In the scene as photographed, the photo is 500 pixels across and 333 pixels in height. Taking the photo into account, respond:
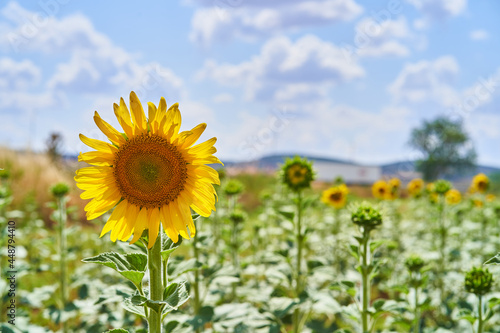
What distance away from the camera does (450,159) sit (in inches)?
1922

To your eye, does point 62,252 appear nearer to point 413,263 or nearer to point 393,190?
point 413,263

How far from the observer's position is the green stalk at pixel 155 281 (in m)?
1.74

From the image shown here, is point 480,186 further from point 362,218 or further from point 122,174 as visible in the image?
point 122,174

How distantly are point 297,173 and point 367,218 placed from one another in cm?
106

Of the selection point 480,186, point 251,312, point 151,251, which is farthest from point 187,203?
point 480,186

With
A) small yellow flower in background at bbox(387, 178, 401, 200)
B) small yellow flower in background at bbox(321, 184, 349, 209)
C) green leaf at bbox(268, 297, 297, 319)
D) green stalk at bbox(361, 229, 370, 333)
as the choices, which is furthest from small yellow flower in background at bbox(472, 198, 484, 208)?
green stalk at bbox(361, 229, 370, 333)

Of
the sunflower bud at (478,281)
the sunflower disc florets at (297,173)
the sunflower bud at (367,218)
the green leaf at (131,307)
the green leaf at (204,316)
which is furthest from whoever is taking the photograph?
the sunflower disc florets at (297,173)

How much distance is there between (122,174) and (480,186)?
7.47 metres

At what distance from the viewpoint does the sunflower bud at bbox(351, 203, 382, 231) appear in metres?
2.64

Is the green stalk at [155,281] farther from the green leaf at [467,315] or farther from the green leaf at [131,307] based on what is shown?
the green leaf at [467,315]

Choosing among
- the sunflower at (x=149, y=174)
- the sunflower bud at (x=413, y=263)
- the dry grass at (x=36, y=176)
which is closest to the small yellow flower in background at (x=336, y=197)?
the sunflower bud at (x=413, y=263)

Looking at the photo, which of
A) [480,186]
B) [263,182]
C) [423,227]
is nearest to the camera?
[480,186]

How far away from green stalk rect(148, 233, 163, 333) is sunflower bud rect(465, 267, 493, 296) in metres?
1.89

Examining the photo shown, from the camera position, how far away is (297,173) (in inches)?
141
